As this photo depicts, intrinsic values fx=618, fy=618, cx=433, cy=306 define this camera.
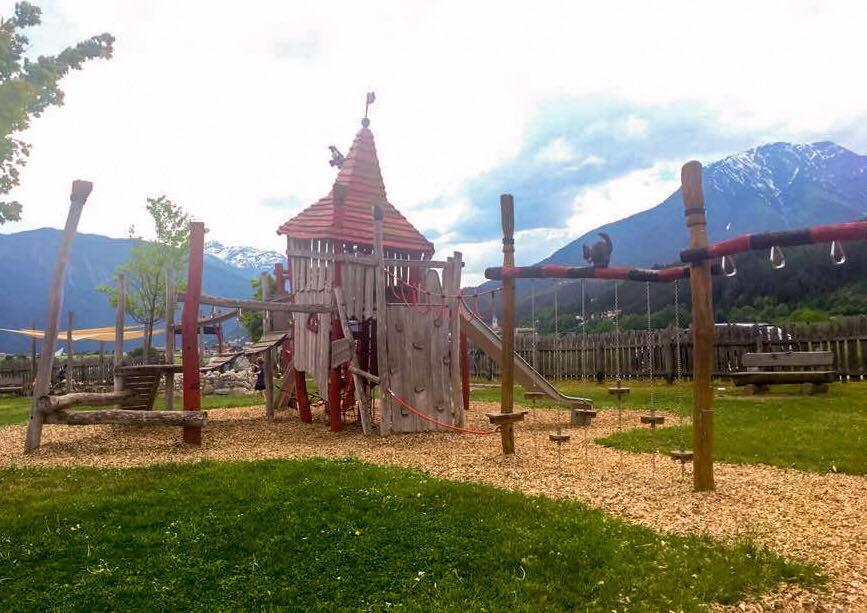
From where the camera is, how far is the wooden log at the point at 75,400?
9430 mm

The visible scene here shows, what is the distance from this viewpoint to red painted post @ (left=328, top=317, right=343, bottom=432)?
11.0 metres

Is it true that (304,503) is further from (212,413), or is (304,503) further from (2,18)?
(2,18)

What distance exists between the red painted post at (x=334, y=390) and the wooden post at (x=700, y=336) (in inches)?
251

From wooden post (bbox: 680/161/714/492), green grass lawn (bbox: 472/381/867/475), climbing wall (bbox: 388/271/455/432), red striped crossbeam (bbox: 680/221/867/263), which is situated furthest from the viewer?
climbing wall (bbox: 388/271/455/432)

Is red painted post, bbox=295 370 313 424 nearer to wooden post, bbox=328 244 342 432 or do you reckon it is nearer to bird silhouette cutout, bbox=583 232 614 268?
wooden post, bbox=328 244 342 432

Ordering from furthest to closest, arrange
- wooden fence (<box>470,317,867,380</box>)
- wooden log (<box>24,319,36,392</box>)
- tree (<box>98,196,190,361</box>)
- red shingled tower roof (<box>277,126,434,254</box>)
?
tree (<box>98,196,190,361</box>) < wooden log (<box>24,319,36,392</box>) < wooden fence (<box>470,317,867,380</box>) < red shingled tower roof (<box>277,126,434,254</box>)

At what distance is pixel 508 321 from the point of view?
830 centimetres

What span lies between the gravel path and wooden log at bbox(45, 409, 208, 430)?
1.32 feet

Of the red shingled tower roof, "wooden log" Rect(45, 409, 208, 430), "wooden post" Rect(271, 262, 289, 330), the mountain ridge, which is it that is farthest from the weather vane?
the mountain ridge

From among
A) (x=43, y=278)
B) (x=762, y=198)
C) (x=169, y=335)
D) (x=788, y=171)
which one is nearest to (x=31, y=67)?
(x=169, y=335)

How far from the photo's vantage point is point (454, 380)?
10.9 meters

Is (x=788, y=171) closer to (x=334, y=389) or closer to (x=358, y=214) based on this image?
(x=358, y=214)

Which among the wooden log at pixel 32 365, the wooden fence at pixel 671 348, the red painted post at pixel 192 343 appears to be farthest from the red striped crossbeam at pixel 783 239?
the wooden log at pixel 32 365

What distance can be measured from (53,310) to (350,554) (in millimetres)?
7420
